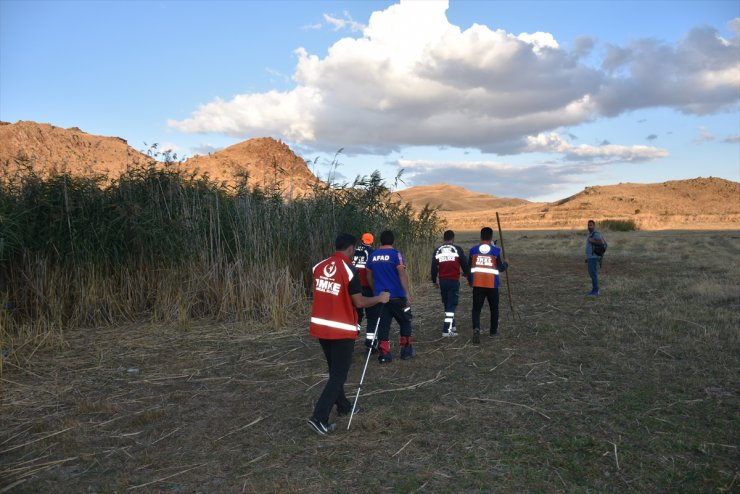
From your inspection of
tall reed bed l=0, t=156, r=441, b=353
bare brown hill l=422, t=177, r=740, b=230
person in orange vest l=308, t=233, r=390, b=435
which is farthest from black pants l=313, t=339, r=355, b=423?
bare brown hill l=422, t=177, r=740, b=230

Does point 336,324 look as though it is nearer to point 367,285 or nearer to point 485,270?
point 367,285

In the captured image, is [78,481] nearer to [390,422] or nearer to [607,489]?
[390,422]

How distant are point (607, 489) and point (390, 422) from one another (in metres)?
2.13

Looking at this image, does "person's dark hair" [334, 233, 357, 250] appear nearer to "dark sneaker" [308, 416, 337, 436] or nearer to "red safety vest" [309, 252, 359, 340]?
"red safety vest" [309, 252, 359, 340]

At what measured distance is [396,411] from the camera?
5.75 metres

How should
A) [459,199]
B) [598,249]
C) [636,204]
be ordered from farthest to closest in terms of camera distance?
[459,199] → [636,204] → [598,249]

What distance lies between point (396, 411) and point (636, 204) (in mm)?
84228

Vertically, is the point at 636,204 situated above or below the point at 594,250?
above

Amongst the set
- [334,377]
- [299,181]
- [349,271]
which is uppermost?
[299,181]

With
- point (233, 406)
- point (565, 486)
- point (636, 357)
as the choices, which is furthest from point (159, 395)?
point (636, 357)

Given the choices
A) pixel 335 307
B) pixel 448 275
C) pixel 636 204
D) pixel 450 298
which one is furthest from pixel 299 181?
pixel 636 204

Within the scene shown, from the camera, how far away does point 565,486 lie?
4.09 meters

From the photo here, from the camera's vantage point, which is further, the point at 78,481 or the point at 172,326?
the point at 172,326

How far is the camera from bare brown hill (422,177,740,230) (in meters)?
67.1
